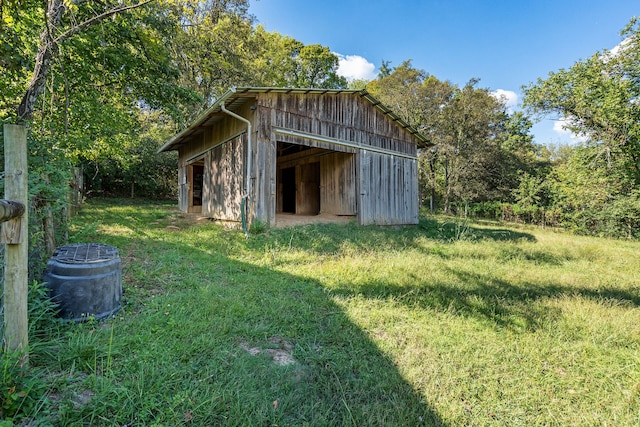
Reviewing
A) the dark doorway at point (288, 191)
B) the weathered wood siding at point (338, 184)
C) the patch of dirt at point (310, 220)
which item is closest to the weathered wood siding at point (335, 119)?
the weathered wood siding at point (338, 184)

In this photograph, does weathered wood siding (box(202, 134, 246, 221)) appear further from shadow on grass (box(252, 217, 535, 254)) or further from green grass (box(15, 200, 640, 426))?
green grass (box(15, 200, 640, 426))

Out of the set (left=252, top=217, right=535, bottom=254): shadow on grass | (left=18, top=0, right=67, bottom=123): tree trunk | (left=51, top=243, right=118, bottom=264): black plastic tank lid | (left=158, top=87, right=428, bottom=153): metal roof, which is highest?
(left=158, top=87, right=428, bottom=153): metal roof

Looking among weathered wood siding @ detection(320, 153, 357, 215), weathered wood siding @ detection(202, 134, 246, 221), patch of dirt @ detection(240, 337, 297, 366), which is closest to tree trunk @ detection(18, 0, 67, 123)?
weathered wood siding @ detection(202, 134, 246, 221)

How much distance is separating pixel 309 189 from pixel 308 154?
60.3 inches

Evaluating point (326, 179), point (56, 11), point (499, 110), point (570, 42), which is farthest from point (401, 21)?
point (499, 110)

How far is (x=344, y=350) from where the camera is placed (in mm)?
2322

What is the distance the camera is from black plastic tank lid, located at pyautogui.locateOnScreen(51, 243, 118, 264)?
2514 millimetres

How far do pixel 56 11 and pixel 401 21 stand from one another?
32.6ft

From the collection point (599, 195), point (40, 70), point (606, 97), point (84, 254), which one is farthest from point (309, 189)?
point (599, 195)

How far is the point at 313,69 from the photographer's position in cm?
2342

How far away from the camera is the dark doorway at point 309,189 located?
11.4 metres

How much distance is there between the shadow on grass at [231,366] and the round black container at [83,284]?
0.53 ft

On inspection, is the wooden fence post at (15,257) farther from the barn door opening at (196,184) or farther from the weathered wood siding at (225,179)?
the barn door opening at (196,184)

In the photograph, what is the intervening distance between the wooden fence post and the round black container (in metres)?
0.79
